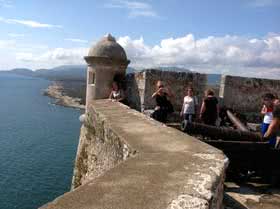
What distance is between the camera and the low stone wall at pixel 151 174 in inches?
88.7

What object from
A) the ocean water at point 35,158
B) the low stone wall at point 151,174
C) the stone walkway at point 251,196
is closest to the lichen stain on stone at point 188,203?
the low stone wall at point 151,174

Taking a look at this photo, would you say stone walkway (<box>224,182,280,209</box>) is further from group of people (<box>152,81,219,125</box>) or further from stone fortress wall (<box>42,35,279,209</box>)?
group of people (<box>152,81,219,125</box>)

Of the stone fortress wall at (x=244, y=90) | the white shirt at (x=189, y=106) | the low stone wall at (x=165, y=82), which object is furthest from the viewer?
the stone fortress wall at (x=244, y=90)

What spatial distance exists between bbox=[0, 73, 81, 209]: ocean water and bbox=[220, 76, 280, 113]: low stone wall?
17293 mm

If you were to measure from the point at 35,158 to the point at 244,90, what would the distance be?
28304 millimetres

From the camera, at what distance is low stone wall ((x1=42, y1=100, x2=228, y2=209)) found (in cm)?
225

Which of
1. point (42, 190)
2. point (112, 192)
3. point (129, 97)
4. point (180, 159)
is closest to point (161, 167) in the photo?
point (180, 159)

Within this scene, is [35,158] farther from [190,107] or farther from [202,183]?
[202,183]

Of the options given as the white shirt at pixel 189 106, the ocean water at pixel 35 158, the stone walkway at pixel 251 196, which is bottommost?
the ocean water at pixel 35 158

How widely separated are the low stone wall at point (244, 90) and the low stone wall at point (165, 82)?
2.31ft

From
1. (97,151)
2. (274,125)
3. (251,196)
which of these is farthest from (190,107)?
(251,196)

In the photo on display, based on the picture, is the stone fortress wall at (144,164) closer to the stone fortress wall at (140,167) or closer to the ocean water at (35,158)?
the stone fortress wall at (140,167)

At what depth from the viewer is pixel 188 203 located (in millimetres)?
2316

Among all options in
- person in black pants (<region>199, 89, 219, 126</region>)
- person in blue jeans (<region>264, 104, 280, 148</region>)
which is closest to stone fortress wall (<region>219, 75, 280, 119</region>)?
person in black pants (<region>199, 89, 219, 126</region>)
